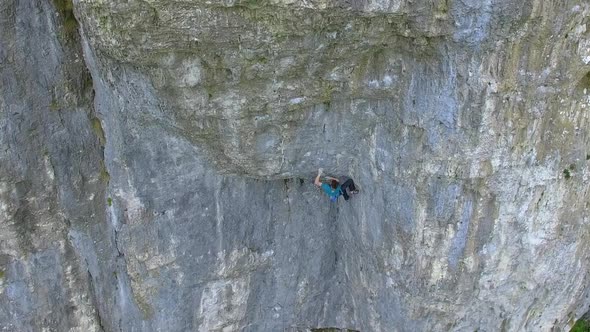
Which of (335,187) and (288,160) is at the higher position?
(288,160)

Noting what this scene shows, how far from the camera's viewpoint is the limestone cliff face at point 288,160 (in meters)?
5.71

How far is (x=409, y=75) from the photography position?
21.2 ft

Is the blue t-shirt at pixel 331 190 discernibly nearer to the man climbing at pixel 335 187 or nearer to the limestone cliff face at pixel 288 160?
the man climbing at pixel 335 187

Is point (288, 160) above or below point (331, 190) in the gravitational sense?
above

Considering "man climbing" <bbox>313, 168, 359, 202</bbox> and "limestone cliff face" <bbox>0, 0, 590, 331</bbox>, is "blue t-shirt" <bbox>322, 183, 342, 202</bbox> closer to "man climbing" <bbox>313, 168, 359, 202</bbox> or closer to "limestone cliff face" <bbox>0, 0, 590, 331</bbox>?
"man climbing" <bbox>313, 168, 359, 202</bbox>

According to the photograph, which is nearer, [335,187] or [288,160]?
[288,160]

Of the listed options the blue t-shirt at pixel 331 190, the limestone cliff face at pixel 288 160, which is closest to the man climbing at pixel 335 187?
the blue t-shirt at pixel 331 190

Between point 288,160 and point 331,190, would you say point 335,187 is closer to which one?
point 331,190

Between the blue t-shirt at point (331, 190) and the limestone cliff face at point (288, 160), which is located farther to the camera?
the blue t-shirt at point (331, 190)

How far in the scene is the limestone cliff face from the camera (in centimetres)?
571

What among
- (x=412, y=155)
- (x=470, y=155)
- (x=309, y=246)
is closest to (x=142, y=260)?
(x=309, y=246)

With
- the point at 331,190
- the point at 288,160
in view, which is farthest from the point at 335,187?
the point at 288,160

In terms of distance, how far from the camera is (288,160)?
7660 millimetres

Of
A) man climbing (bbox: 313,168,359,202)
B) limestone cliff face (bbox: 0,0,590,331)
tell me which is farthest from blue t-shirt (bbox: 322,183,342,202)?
limestone cliff face (bbox: 0,0,590,331)
